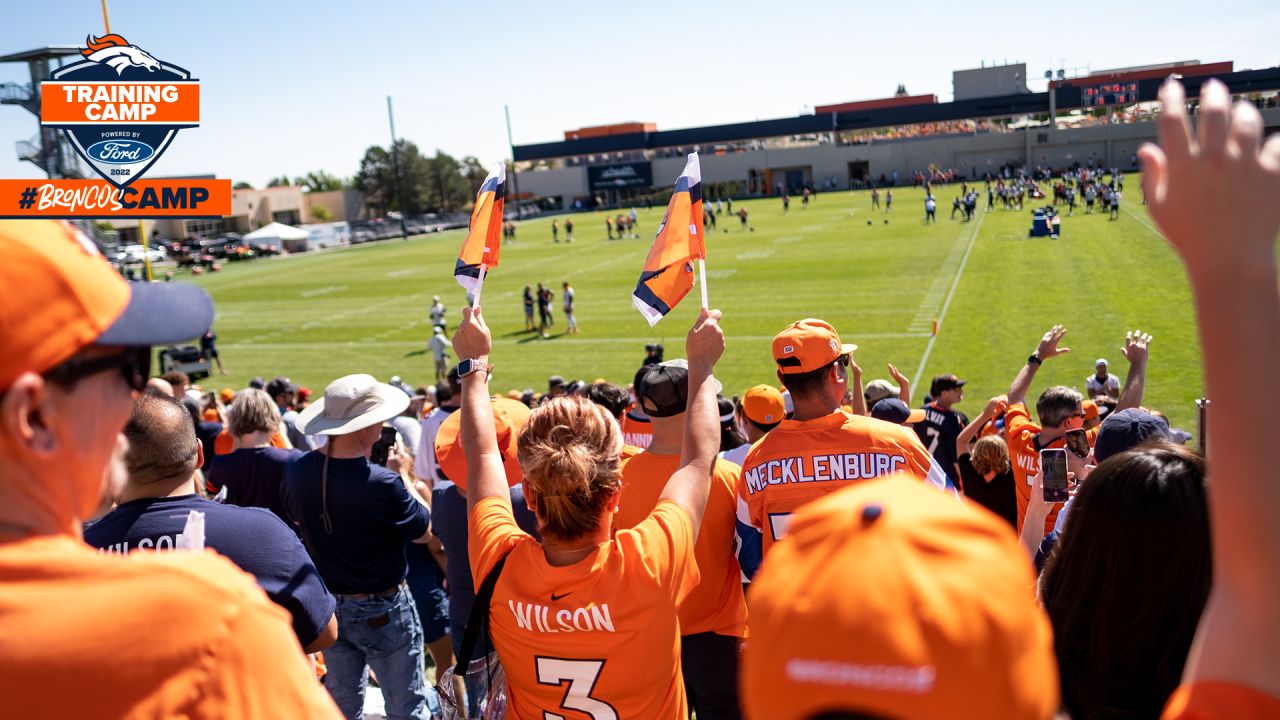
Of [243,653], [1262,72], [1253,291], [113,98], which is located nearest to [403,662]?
[243,653]

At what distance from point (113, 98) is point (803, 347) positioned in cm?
826

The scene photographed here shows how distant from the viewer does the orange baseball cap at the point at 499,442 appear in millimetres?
4926

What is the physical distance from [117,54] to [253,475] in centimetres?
567

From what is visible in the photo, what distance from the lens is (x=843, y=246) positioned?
3884 cm

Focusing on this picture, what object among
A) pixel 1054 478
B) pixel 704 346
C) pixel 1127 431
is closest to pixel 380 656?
pixel 704 346

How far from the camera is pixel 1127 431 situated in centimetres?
380

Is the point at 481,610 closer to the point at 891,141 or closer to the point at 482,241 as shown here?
the point at 482,241

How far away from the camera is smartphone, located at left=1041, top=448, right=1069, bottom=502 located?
11.5ft

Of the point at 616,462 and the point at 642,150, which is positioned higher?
the point at 642,150

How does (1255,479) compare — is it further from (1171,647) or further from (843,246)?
(843,246)

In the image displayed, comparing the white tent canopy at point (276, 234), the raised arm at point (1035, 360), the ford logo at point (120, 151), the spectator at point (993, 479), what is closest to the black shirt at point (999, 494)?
the spectator at point (993, 479)

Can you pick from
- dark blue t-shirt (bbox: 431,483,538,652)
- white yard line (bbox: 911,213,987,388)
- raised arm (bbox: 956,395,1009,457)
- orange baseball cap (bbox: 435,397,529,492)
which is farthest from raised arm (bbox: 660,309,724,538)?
white yard line (bbox: 911,213,987,388)

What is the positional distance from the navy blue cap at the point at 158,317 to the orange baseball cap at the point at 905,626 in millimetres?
1109

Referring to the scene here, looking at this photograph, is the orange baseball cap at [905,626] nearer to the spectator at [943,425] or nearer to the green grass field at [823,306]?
the spectator at [943,425]
